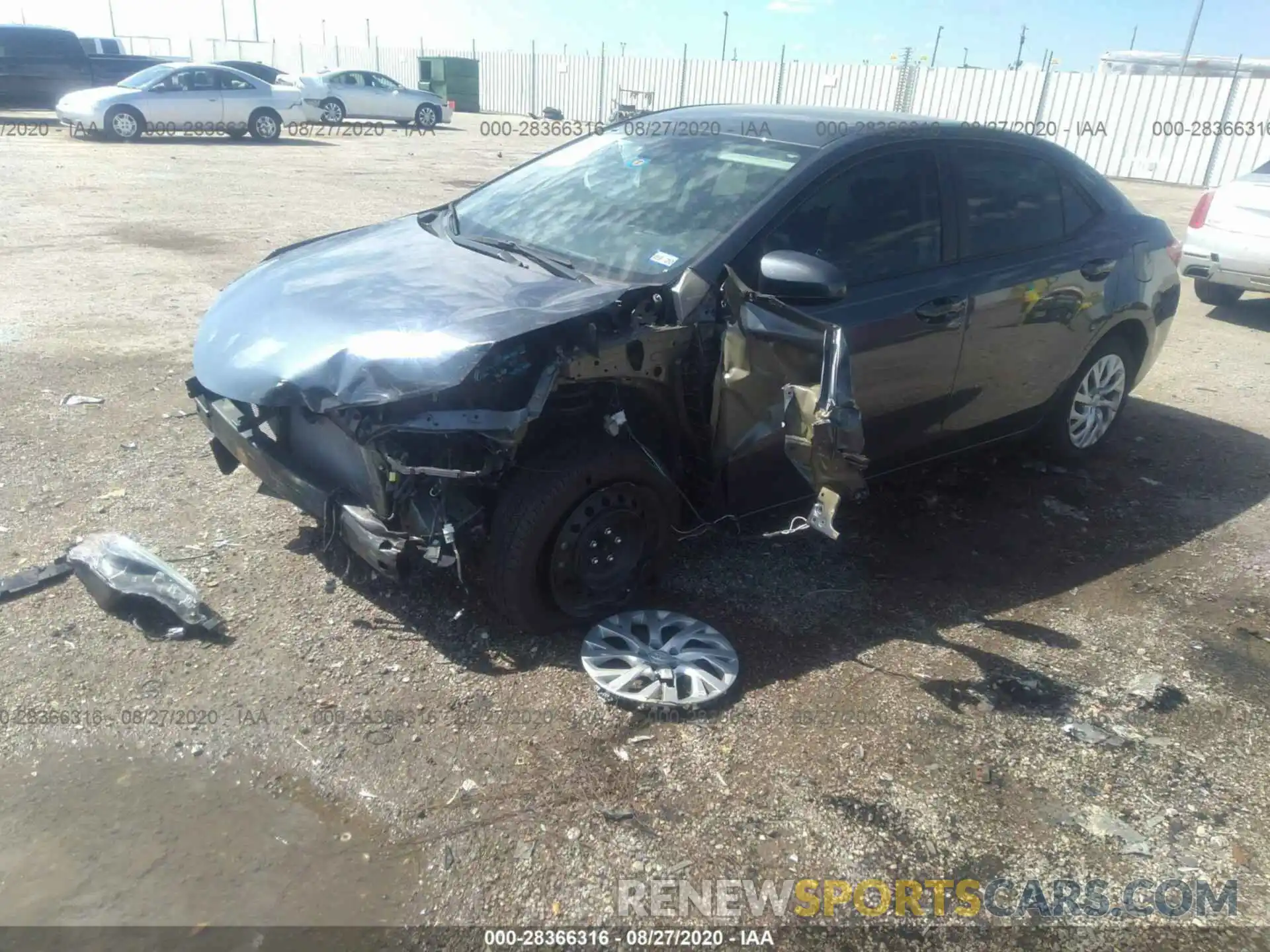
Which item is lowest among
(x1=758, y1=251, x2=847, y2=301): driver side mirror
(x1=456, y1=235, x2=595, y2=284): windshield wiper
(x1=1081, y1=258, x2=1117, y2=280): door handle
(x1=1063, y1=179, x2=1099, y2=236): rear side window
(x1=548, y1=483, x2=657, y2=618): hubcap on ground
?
(x1=548, y1=483, x2=657, y2=618): hubcap on ground

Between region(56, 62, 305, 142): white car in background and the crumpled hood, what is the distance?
1703 centimetres

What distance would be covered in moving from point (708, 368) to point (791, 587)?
1066mm

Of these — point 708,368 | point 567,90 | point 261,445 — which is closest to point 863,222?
point 708,368

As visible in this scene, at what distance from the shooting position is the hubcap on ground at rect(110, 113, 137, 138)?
17.5 metres

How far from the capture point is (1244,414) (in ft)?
20.6

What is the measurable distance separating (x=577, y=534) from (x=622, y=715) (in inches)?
25.4

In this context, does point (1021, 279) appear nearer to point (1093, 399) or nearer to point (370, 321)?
point (1093, 399)

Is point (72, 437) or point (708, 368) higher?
point (708, 368)

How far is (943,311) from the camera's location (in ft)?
12.7

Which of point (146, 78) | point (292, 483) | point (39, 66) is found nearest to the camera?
point (292, 483)

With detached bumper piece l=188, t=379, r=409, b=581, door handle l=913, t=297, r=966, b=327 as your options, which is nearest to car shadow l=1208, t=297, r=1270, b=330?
door handle l=913, t=297, r=966, b=327

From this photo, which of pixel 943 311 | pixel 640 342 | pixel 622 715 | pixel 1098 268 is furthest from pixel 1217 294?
pixel 622 715

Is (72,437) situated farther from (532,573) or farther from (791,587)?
(791,587)

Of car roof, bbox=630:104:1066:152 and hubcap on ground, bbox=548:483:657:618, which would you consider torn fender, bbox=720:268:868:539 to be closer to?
hubcap on ground, bbox=548:483:657:618
